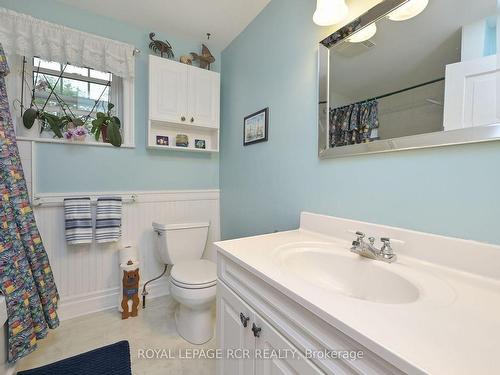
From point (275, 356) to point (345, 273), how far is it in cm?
41

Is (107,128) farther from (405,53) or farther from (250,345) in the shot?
(405,53)

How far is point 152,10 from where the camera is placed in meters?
1.71

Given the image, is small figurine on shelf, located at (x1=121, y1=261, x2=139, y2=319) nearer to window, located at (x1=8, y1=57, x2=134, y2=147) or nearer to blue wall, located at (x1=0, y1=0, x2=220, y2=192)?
blue wall, located at (x1=0, y1=0, x2=220, y2=192)

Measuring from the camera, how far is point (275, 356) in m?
0.70

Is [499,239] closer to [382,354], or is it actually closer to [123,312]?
[382,354]

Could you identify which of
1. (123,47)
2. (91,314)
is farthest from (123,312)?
(123,47)

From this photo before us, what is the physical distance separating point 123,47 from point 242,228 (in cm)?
169

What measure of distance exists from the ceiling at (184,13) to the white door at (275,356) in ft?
6.35

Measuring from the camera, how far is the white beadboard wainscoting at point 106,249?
1685 mm

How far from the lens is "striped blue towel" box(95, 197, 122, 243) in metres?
1.73

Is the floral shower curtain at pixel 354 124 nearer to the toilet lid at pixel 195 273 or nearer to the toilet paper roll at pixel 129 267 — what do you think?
the toilet lid at pixel 195 273

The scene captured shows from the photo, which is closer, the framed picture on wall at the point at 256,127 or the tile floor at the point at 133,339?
the tile floor at the point at 133,339

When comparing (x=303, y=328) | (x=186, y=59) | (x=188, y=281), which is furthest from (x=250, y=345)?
(x=186, y=59)

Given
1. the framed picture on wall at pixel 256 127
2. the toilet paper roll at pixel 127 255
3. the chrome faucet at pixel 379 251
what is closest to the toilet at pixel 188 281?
the toilet paper roll at pixel 127 255
